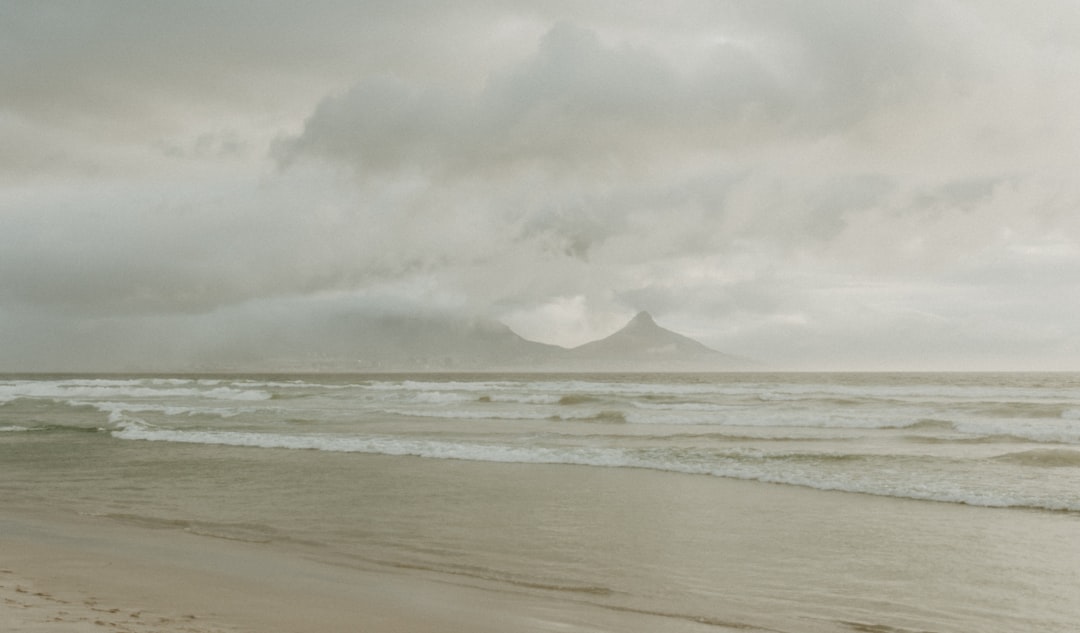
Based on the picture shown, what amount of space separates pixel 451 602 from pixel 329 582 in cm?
153

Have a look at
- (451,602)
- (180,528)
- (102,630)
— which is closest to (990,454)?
(451,602)

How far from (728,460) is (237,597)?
41.7 ft

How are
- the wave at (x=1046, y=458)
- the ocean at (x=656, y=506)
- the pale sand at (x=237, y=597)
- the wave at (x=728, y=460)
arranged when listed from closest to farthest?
the pale sand at (x=237, y=597)
the ocean at (x=656, y=506)
the wave at (x=728, y=460)
the wave at (x=1046, y=458)

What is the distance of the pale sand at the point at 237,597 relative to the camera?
606 centimetres

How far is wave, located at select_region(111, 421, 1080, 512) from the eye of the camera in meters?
12.9

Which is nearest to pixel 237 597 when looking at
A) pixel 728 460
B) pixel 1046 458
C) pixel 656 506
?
pixel 656 506

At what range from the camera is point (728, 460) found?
1733 cm

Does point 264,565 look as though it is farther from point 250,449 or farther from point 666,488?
point 250,449

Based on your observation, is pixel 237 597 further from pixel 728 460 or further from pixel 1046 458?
pixel 1046 458

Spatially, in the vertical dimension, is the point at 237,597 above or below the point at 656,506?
above

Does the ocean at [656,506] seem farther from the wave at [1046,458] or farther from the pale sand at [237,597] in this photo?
the pale sand at [237,597]

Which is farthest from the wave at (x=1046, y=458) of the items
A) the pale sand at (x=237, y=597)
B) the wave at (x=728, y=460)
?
the pale sand at (x=237, y=597)

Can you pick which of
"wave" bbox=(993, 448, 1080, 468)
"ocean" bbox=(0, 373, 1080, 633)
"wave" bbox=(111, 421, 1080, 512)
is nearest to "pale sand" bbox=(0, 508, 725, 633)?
"ocean" bbox=(0, 373, 1080, 633)

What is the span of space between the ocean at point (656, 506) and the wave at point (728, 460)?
10 cm
